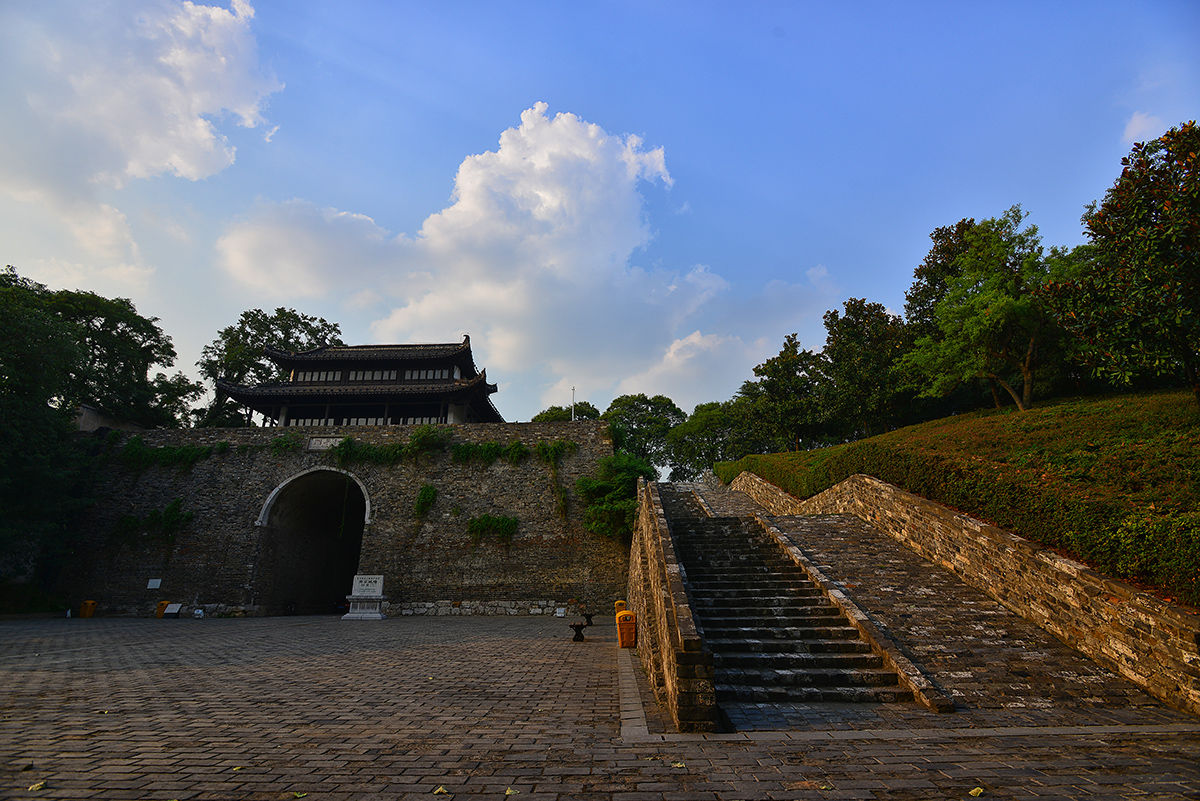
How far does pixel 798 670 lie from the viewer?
20.2 feet

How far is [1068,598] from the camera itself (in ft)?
21.8

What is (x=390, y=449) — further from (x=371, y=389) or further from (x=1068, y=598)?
(x=1068, y=598)

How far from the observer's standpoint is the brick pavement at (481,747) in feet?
11.2

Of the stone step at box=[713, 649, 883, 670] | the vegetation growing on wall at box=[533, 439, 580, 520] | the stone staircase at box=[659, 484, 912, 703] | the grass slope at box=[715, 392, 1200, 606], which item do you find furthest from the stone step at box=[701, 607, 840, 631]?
the vegetation growing on wall at box=[533, 439, 580, 520]

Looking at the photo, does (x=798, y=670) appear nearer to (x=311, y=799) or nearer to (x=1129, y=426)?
(x=311, y=799)

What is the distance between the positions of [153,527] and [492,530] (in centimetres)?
1289

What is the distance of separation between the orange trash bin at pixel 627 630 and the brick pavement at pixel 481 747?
2554 millimetres

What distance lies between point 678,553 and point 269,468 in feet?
57.6

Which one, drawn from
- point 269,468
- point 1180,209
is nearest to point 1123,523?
point 1180,209

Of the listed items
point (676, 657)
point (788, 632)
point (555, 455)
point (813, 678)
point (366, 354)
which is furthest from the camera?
point (366, 354)

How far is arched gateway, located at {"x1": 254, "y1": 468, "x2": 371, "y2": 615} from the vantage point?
19188 millimetres

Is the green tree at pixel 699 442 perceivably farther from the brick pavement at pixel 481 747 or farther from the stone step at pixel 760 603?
the brick pavement at pixel 481 747

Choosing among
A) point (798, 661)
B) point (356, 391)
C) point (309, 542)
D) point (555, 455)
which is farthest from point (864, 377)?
point (309, 542)

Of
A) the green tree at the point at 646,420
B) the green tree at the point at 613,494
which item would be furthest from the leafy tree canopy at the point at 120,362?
the green tree at the point at 646,420
